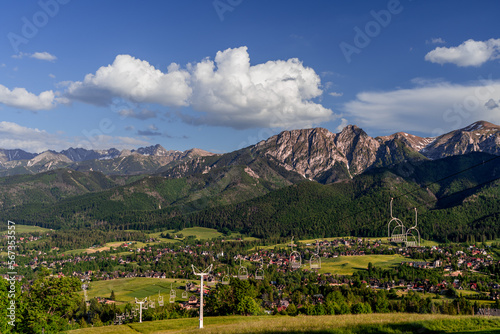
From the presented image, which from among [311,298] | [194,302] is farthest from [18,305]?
[311,298]

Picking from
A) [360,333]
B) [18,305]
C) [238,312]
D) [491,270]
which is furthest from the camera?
[491,270]

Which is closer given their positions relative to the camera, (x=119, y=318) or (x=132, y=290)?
(x=119, y=318)

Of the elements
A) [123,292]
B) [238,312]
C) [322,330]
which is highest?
[322,330]

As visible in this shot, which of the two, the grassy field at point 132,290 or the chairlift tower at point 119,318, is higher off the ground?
the chairlift tower at point 119,318

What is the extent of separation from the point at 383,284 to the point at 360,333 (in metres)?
157

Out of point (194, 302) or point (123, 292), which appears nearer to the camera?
point (194, 302)

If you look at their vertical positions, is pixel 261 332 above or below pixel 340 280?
above

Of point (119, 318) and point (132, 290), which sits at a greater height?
point (119, 318)

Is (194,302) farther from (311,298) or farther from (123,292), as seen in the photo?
(123,292)

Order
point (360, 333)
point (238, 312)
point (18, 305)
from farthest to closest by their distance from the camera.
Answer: point (238, 312) → point (18, 305) → point (360, 333)

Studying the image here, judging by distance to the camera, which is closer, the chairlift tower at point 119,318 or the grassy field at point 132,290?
the chairlift tower at point 119,318

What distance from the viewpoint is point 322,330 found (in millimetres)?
32062

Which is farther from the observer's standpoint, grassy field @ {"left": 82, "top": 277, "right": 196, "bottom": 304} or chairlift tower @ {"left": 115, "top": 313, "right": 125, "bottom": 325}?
grassy field @ {"left": 82, "top": 277, "right": 196, "bottom": 304}

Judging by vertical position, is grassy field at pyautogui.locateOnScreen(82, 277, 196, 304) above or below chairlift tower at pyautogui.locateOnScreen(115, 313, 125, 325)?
below
